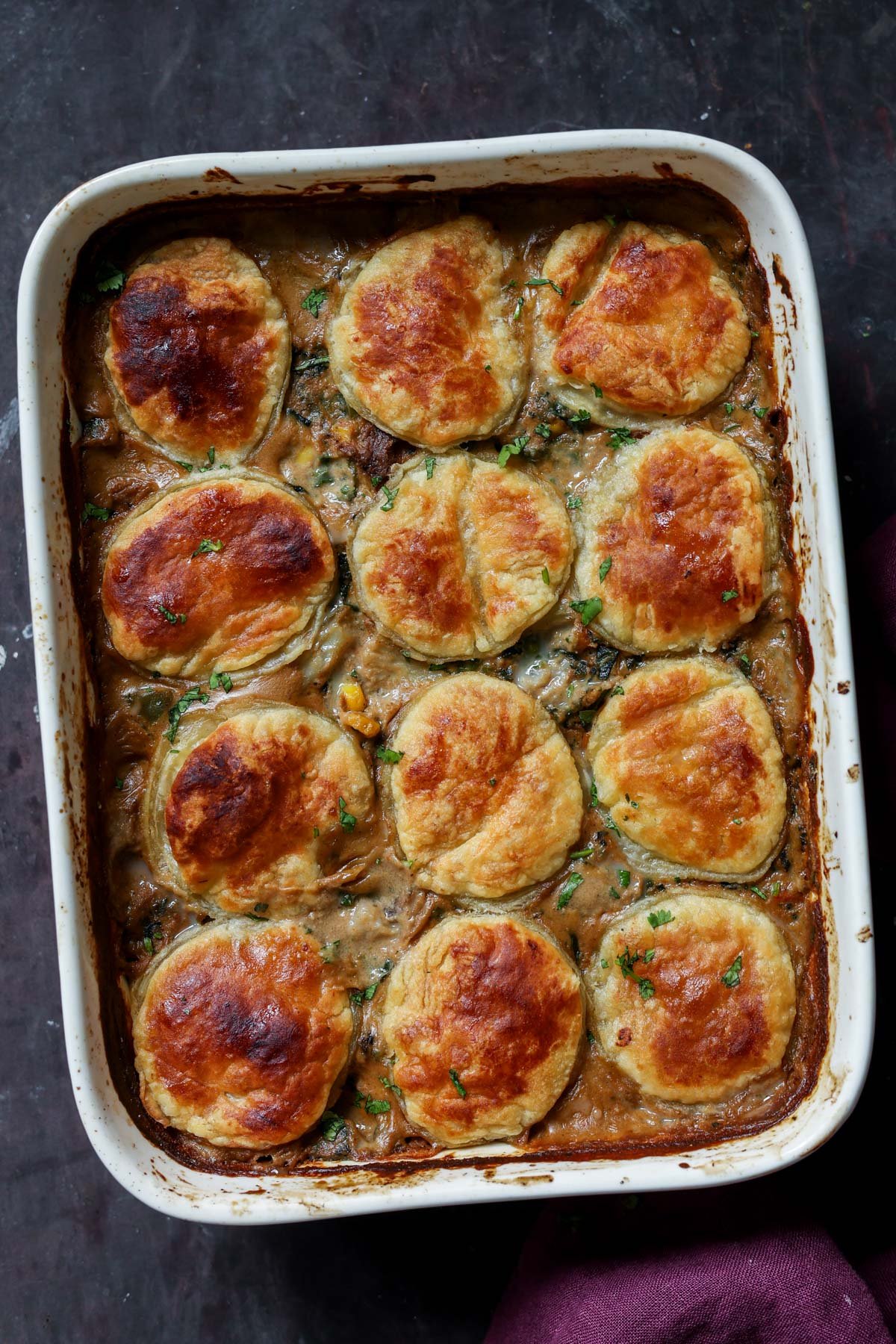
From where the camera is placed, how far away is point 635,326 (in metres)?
2.54

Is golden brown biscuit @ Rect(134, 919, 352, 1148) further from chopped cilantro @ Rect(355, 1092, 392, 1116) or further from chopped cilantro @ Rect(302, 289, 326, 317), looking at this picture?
chopped cilantro @ Rect(302, 289, 326, 317)

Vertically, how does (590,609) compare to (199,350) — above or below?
below

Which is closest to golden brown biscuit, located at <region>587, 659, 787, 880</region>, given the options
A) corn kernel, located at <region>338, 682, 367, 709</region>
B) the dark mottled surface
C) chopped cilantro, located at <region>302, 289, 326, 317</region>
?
corn kernel, located at <region>338, 682, 367, 709</region>

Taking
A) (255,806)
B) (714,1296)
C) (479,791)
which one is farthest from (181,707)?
(714,1296)

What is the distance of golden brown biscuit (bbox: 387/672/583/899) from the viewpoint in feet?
8.20

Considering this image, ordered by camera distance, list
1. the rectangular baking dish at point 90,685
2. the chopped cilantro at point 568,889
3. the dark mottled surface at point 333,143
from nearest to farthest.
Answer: the rectangular baking dish at point 90,685
the chopped cilantro at point 568,889
the dark mottled surface at point 333,143

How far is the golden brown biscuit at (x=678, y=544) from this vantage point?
99.9 inches

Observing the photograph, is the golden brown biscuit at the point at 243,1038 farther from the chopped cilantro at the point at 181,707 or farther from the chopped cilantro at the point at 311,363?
the chopped cilantro at the point at 311,363

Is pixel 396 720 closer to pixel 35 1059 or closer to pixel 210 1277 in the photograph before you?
pixel 35 1059

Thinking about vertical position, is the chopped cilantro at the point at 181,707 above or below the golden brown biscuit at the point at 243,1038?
above

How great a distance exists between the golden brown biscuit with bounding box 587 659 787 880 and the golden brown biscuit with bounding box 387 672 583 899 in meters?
0.16

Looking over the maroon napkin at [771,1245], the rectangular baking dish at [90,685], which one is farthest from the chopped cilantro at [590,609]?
the maroon napkin at [771,1245]

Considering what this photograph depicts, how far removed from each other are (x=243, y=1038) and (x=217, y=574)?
1102mm

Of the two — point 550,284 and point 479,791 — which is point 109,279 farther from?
point 479,791
